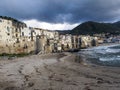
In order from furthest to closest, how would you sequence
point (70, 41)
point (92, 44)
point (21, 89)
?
point (92, 44), point (70, 41), point (21, 89)

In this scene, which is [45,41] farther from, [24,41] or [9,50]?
[9,50]

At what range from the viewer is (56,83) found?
57.1 feet

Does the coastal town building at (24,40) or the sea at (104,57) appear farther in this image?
the coastal town building at (24,40)

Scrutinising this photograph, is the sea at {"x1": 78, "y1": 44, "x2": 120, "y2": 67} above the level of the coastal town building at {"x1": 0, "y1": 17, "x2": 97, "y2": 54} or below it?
below

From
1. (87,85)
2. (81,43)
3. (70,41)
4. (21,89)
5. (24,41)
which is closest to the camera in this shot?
(21,89)

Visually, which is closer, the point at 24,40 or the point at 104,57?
the point at 104,57

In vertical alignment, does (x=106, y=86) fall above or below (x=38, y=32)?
below

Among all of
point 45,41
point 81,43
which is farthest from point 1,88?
point 81,43

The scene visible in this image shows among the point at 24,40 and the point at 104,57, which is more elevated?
the point at 24,40

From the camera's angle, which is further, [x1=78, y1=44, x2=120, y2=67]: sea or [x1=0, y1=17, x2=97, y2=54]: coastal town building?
[x1=0, y1=17, x2=97, y2=54]: coastal town building

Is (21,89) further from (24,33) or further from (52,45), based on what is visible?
(52,45)

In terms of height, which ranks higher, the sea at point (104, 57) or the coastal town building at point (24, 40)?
the coastal town building at point (24, 40)

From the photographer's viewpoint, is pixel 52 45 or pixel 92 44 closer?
pixel 52 45

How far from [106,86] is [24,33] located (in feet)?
195
